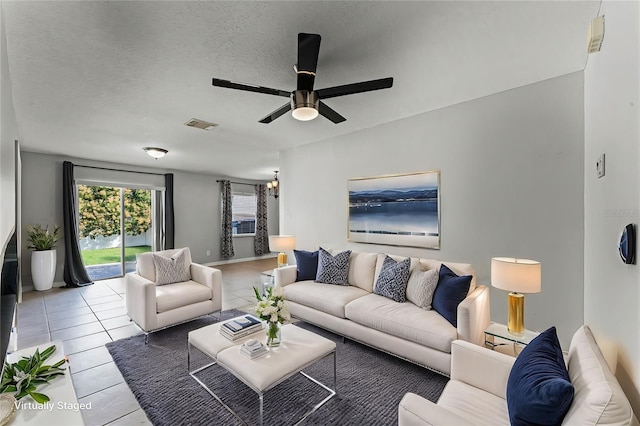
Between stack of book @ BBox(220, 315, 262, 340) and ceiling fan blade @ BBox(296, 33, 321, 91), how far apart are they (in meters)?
1.97

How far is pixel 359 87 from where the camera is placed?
2070 mm

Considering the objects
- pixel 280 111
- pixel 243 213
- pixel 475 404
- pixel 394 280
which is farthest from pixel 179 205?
pixel 475 404

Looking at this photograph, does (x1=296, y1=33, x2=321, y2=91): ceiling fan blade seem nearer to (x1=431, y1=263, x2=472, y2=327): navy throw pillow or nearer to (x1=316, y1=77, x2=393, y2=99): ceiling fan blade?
(x1=316, y1=77, x2=393, y2=99): ceiling fan blade

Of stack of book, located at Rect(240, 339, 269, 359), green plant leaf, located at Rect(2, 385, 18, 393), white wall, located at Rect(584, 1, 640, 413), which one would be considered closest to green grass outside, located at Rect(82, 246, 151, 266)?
green plant leaf, located at Rect(2, 385, 18, 393)

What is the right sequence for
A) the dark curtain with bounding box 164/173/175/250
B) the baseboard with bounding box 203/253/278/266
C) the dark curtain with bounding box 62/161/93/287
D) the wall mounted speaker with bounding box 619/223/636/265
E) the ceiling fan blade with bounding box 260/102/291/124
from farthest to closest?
the baseboard with bounding box 203/253/278/266 < the dark curtain with bounding box 164/173/175/250 < the dark curtain with bounding box 62/161/93/287 < the ceiling fan blade with bounding box 260/102/291/124 < the wall mounted speaker with bounding box 619/223/636/265

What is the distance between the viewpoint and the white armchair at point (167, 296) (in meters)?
3.03

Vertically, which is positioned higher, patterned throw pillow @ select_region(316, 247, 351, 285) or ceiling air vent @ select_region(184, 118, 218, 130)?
ceiling air vent @ select_region(184, 118, 218, 130)

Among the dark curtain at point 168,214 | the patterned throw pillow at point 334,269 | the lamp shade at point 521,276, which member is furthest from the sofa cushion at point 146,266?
the lamp shade at point 521,276

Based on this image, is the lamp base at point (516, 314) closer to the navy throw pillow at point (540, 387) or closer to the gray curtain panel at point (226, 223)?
the navy throw pillow at point (540, 387)

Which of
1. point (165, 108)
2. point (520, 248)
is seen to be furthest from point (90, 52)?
point (520, 248)

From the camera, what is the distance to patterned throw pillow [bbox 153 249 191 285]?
362 centimetres

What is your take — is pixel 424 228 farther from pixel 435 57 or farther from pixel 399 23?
pixel 399 23

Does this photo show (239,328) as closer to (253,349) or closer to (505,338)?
(253,349)

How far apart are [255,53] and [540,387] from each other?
2496 millimetres
